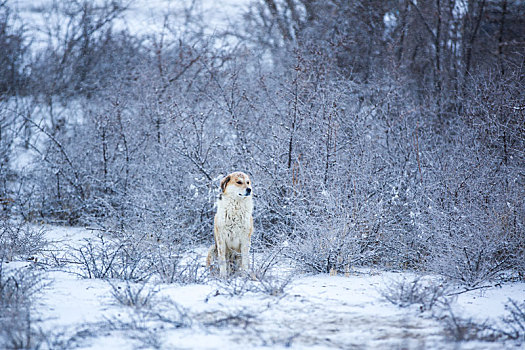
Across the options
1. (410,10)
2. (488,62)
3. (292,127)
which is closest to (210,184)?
(292,127)

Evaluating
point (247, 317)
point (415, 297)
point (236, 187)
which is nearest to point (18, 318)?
point (247, 317)

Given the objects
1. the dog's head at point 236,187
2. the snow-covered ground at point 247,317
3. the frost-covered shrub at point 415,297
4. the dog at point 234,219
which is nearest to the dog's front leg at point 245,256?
the dog at point 234,219

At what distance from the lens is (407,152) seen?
28.5 ft

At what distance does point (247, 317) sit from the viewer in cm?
410

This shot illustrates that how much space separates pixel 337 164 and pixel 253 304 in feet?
11.5

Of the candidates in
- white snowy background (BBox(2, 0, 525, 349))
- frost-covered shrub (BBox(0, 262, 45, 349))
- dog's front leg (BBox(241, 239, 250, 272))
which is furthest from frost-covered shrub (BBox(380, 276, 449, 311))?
frost-covered shrub (BBox(0, 262, 45, 349))

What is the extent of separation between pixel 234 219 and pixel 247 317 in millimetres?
1875

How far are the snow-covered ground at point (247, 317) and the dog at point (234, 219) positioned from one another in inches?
17.3

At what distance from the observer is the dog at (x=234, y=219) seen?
5.82 metres

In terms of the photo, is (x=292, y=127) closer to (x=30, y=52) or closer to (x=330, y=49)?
(x=330, y=49)

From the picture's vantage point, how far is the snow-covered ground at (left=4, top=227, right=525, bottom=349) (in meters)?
3.63

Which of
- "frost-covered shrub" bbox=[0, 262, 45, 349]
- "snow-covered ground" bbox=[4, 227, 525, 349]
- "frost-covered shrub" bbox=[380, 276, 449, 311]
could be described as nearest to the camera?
"frost-covered shrub" bbox=[0, 262, 45, 349]

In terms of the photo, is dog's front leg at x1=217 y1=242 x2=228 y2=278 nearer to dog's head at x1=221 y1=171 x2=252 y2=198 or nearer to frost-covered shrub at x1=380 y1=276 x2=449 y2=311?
dog's head at x1=221 y1=171 x2=252 y2=198

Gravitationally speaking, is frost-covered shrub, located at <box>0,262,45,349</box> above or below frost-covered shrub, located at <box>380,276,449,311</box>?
above
